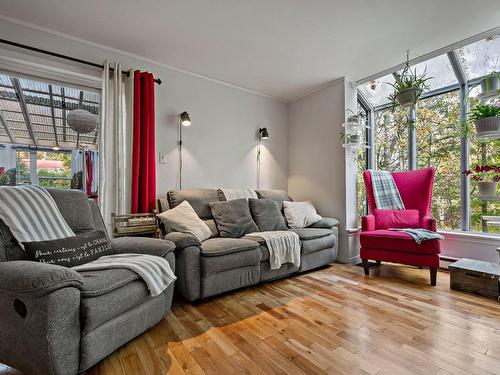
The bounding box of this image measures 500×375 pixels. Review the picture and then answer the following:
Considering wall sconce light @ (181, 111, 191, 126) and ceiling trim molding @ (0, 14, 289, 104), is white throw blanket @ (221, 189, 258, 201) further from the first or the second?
ceiling trim molding @ (0, 14, 289, 104)

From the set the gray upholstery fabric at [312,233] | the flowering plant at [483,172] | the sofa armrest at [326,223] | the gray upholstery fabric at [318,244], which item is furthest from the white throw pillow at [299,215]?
the flowering plant at [483,172]

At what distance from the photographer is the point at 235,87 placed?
3734mm

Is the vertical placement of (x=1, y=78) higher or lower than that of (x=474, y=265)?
higher

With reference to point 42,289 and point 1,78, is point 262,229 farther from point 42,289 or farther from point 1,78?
point 1,78

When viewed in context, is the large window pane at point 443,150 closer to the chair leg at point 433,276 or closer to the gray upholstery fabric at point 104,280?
the chair leg at point 433,276

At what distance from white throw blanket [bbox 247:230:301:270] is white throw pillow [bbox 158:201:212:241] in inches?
20.3

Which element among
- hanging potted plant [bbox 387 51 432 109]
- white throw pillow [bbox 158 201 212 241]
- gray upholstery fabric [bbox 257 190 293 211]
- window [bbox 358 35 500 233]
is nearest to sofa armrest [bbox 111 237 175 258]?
white throw pillow [bbox 158 201 212 241]


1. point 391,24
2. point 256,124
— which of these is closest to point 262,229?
point 256,124

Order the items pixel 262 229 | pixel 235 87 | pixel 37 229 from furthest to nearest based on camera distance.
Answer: pixel 235 87 < pixel 262 229 < pixel 37 229

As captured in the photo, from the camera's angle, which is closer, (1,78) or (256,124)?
(1,78)

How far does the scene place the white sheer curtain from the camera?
8.46 feet

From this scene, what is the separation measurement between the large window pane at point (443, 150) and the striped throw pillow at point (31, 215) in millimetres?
4113

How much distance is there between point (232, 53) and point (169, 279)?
8.04ft

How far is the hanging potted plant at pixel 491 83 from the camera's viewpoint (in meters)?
2.47
